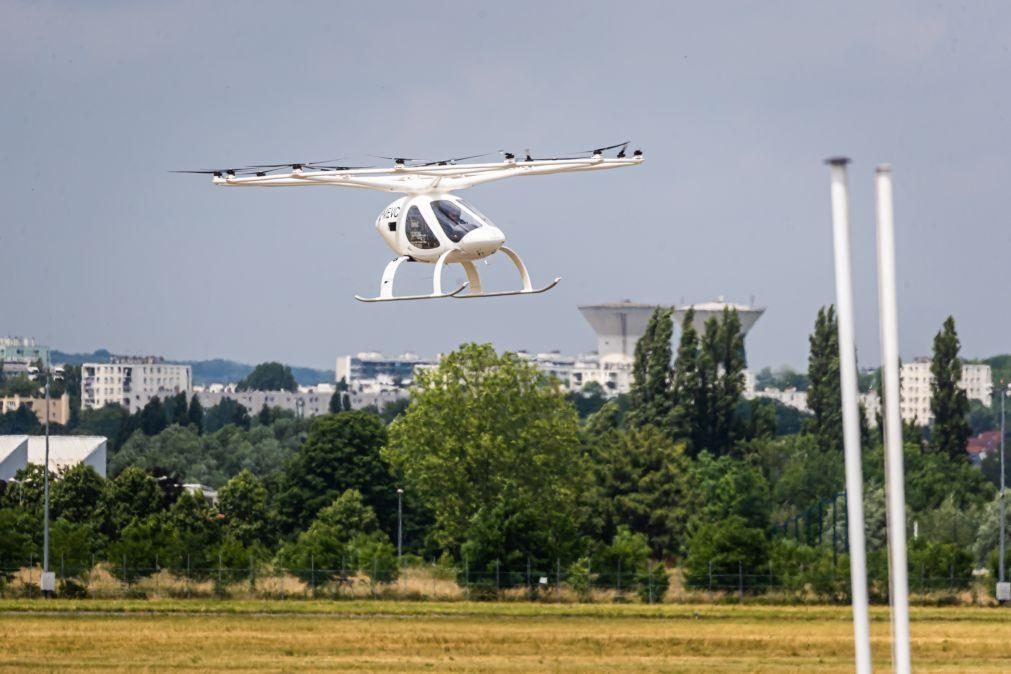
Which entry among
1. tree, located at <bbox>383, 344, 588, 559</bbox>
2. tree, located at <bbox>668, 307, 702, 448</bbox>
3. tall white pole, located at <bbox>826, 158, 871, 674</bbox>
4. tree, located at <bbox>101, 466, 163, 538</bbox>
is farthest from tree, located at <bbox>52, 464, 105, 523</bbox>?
tall white pole, located at <bbox>826, 158, 871, 674</bbox>

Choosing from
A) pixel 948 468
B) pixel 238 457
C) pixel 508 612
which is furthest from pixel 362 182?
pixel 238 457

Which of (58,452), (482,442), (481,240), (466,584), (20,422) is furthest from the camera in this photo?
(20,422)

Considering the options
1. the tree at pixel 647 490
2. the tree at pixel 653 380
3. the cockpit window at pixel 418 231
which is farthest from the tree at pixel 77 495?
the cockpit window at pixel 418 231

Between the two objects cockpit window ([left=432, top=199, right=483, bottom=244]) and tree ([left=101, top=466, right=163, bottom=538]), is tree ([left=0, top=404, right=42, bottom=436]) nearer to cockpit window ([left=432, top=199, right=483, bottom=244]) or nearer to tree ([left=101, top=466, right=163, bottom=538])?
tree ([left=101, top=466, right=163, bottom=538])

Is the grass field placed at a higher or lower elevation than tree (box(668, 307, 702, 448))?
lower

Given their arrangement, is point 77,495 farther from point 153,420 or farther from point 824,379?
point 153,420

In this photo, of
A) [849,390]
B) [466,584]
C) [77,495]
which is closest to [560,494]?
[77,495]
